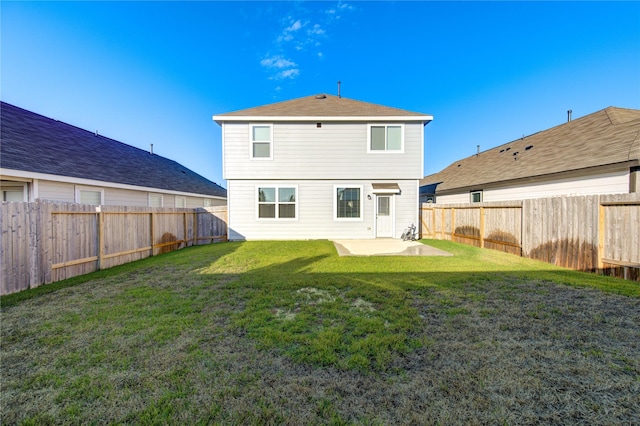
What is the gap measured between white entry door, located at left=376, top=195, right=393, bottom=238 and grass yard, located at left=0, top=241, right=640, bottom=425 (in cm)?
681

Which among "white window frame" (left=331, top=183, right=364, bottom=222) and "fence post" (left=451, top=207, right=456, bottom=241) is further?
"white window frame" (left=331, top=183, right=364, bottom=222)

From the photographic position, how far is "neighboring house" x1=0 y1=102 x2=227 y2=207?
26.7 feet

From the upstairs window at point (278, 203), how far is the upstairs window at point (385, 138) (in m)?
4.44

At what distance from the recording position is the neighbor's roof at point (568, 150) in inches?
331

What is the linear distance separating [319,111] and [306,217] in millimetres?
5145

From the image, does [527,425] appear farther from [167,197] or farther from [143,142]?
[143,142]

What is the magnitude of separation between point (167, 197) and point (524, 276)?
17.1 meters

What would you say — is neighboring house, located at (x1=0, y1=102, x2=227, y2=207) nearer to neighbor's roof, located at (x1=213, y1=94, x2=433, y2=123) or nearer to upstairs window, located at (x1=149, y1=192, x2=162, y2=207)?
upstairs window, located at (x1=149, y1=192, x2=162, y2=207)

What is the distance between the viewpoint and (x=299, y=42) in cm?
1444

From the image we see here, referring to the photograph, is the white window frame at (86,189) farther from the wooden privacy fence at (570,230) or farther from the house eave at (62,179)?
the wooden privacy fence at (570,230)

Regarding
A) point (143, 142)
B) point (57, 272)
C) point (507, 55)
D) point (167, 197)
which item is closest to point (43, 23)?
point (167, 197)

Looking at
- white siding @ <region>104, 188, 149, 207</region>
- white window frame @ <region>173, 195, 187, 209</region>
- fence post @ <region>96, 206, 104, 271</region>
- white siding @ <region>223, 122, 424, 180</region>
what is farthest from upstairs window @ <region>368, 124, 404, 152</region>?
white window frame @ <region>173, 195, 187, 209</region>

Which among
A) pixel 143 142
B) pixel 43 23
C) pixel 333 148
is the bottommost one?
pixel 333 148

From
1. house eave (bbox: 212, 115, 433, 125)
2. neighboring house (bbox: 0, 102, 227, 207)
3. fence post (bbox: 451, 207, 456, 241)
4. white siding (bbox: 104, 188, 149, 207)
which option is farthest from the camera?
fence post (bbox: 451, 207, 456, 241)
